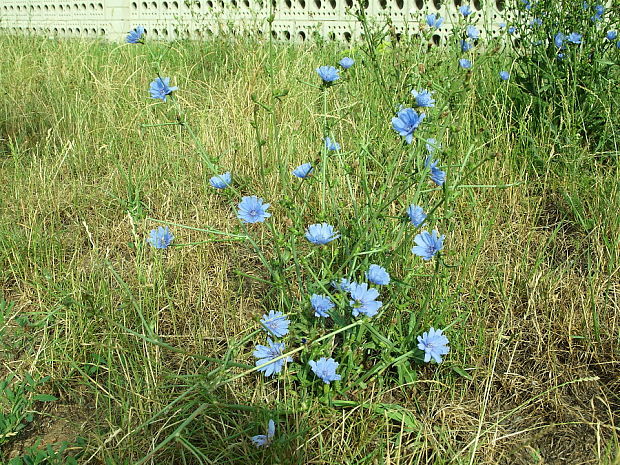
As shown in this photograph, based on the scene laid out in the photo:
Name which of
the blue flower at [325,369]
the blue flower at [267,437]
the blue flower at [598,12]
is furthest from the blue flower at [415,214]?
the blue flower at [598,12]

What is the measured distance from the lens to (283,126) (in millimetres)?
2566

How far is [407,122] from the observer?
1.29 meters

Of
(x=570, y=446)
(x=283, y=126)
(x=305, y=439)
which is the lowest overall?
(x=570, y=446)

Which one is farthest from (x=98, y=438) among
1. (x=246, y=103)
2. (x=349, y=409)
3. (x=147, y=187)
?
(x=246, y=103)

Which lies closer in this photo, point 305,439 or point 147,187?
point 305,439

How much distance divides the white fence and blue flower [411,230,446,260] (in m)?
2.62

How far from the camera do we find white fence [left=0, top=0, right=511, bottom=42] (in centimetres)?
471

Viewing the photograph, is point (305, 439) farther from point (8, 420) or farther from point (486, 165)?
point (486, 165)

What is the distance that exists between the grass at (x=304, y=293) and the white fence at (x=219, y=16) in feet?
5.41

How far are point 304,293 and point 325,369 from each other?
22cm

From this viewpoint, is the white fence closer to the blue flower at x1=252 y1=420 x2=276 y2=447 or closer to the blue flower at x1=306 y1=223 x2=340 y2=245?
the blue flower at x1=306 y1=223 x2=340 y2=245

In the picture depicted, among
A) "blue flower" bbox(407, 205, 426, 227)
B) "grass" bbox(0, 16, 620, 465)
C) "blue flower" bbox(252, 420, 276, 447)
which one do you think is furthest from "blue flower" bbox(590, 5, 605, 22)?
"blue flower" bbox(252, 420, 276, 447)

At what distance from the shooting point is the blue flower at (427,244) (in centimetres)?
131

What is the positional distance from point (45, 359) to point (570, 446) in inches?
51.2
